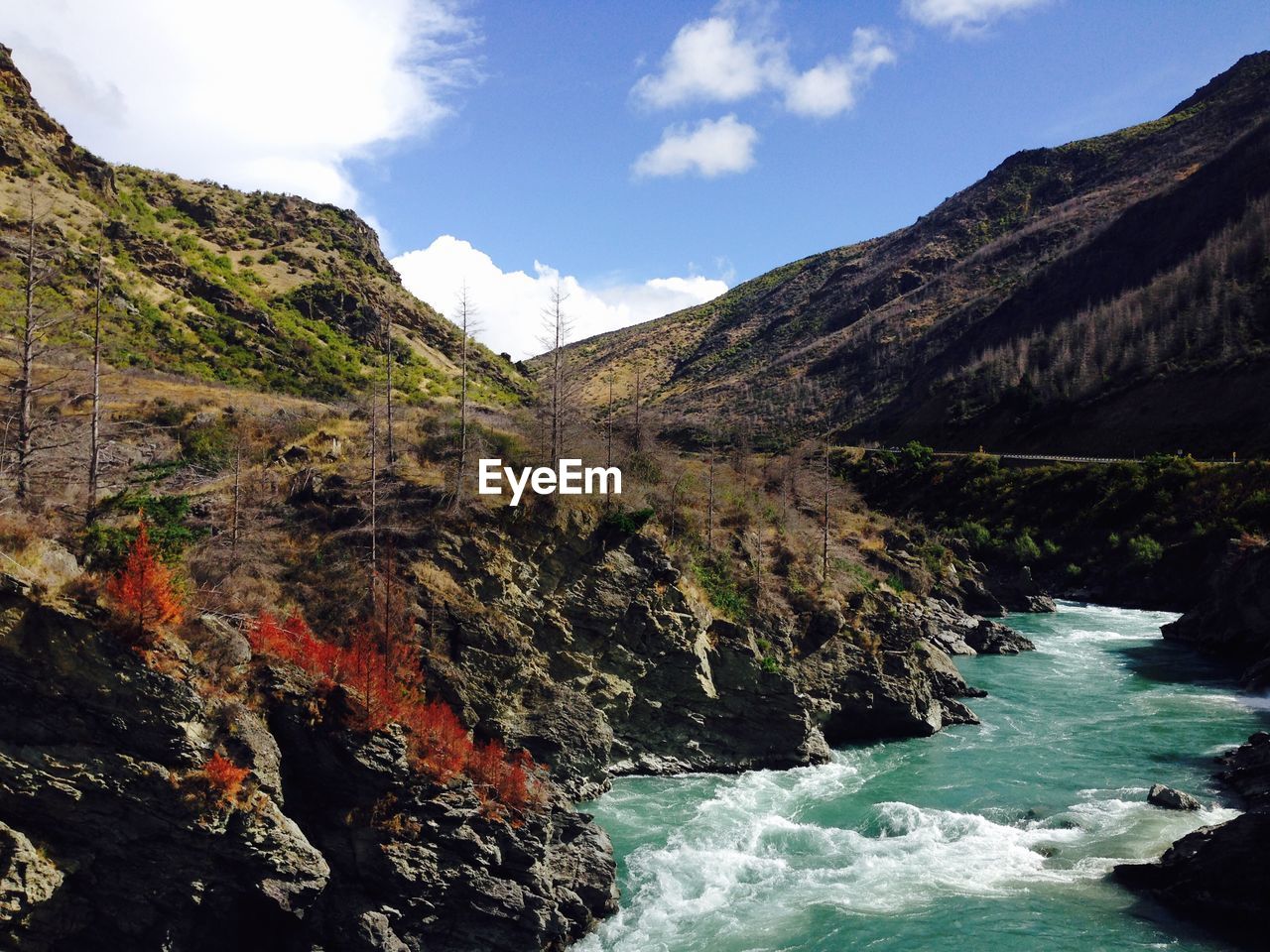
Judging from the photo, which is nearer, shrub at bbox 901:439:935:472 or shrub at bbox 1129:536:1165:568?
shrub at bbox 1129:536:1165:568

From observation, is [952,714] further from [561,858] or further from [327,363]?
[327,363]

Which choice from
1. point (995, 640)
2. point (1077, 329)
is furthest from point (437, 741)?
point (1077, 329)

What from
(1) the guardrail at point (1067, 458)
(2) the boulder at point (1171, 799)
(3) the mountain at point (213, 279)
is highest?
(3) the mountain at point (213, 279)

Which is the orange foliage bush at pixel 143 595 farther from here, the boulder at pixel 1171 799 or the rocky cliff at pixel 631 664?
the boulder at pixel 1171 799

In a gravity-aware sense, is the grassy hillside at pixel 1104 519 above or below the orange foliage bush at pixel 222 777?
above

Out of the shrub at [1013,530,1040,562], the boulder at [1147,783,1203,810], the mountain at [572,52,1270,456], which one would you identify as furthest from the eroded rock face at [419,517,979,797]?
the mountain at [572,52,1270,456]

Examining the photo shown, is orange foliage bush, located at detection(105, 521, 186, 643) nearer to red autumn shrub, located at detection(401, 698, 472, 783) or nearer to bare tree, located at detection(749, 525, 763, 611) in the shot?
red autumn shrub, located at detection(401, 698, 472, 783)

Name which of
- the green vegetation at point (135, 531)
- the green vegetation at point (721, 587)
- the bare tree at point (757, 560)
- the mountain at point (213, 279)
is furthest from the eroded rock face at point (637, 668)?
the mountain at point (213, 279)
